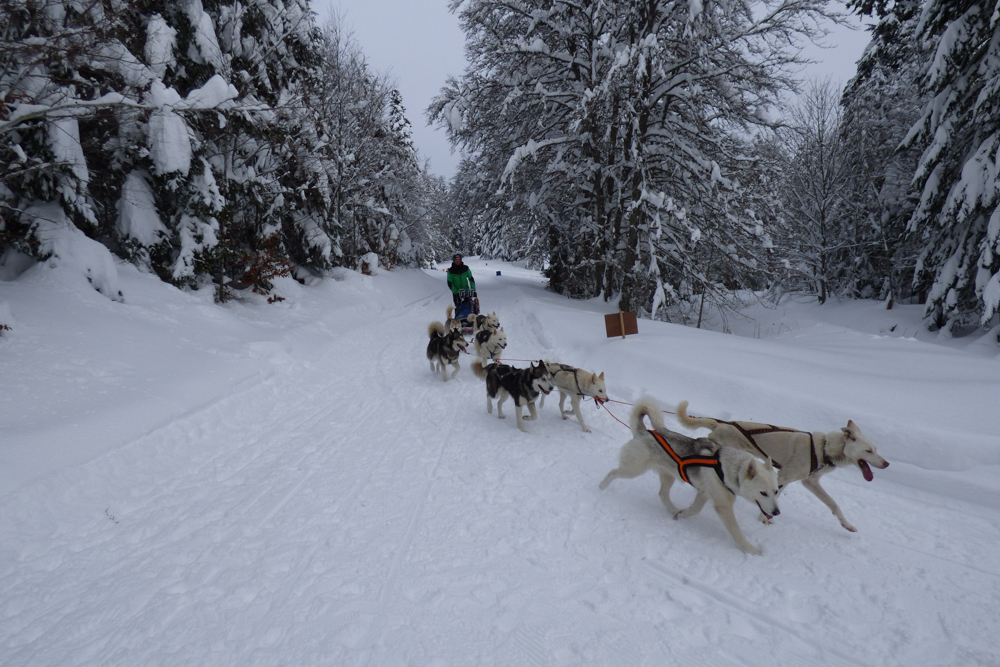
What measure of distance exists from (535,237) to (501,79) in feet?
21.0

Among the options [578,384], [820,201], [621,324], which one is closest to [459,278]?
[621,324]

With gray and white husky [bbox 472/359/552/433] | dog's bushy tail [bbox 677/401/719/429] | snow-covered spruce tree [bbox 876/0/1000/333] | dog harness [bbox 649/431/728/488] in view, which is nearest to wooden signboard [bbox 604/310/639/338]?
gray and white husky [bbox 472/359/552/433]

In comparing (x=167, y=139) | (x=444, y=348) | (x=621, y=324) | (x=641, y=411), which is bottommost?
(x=444, y=348)


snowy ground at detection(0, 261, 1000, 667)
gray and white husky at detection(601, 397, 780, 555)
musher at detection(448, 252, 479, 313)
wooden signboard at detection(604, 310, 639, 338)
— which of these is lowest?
snowy ground at detection(0, 261, 1000, 667)

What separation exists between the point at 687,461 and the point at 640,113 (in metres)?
9.95

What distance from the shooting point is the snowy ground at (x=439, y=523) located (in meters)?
2.53

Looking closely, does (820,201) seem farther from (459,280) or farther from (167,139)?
(167,139)

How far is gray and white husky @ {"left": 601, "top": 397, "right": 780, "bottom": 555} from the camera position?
2.99 m

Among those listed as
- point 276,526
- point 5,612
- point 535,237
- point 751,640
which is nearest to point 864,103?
point 535,237

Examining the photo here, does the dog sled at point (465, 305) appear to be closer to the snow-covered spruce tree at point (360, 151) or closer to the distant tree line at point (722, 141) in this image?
the distant tree line at point (722, 141)

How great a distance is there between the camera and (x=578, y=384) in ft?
17.6

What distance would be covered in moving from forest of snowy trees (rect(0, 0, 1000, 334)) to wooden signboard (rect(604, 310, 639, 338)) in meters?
2.08

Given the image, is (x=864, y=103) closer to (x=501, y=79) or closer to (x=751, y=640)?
(x=501, y=79)

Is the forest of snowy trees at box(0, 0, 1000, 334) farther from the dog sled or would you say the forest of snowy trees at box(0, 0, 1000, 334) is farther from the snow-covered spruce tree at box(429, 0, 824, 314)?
the dog sled
